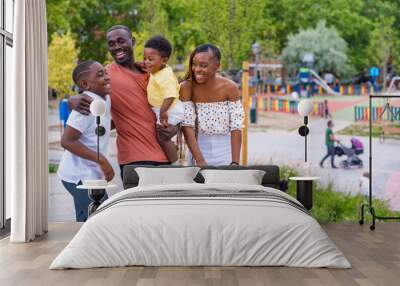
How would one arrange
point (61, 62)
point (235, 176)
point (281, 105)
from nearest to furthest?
1. point (235, 176)
2. point (61, 62)
3. point (281, 105)

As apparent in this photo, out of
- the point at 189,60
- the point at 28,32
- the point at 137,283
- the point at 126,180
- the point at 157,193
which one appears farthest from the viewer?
the point at 189,60

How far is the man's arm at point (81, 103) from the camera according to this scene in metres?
7.77

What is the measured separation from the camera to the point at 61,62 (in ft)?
26.6

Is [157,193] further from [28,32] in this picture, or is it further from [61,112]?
[61,112]

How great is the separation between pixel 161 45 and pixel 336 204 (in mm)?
2759

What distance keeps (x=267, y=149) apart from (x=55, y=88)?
2584 mm

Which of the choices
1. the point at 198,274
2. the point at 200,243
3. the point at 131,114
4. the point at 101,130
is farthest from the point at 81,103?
the point at 198,274

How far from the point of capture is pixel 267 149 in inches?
326

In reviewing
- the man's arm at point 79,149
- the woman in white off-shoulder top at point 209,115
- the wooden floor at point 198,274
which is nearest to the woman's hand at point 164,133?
the woman in white off-shoulder top at point 209,115

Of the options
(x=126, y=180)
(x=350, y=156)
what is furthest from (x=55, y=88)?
(x=350, y=156)

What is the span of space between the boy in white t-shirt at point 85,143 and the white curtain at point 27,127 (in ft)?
3.65

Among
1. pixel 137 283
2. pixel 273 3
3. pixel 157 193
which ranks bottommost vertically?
pixel 137 283

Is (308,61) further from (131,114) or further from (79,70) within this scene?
(79,70)

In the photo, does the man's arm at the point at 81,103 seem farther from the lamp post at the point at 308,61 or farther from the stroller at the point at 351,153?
the stroller at the point at 351,153
